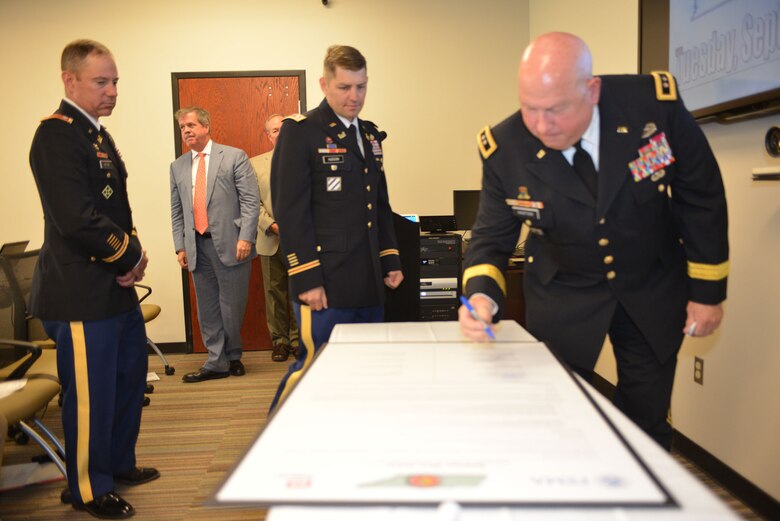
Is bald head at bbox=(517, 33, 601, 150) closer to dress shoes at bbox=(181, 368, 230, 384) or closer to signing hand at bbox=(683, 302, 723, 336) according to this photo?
signing hand at bbox=(683, 302, 723, 336)

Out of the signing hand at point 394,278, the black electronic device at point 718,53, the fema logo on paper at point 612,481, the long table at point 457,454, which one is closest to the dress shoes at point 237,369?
the signing hand at point 394,278

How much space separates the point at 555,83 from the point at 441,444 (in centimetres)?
81

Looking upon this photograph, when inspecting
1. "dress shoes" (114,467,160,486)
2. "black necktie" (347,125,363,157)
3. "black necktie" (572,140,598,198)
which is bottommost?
"dress shoes" (114,467,160,486)

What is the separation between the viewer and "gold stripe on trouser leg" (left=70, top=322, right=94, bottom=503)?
2.17m

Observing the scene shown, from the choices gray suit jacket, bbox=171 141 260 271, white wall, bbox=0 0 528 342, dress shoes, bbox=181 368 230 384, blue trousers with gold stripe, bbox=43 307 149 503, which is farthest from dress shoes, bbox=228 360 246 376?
blue trousers with gold stripe, bbox=43 307 149 503

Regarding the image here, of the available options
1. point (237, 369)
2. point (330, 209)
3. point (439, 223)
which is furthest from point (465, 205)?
point (330, 209)

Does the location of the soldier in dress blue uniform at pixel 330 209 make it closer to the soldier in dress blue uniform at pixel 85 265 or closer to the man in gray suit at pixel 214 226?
the soldier in dress blue uniform at pixel 85 265

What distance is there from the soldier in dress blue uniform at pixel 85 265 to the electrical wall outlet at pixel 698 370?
2232 mm

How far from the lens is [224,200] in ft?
13.2

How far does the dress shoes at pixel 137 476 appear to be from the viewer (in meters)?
2.59

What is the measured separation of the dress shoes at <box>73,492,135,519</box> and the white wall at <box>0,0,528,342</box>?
2751mm

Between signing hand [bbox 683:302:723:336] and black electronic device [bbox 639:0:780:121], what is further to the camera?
black electronic device [bbox 639:0:780:121]

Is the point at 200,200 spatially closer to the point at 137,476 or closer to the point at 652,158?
the point at 137,476

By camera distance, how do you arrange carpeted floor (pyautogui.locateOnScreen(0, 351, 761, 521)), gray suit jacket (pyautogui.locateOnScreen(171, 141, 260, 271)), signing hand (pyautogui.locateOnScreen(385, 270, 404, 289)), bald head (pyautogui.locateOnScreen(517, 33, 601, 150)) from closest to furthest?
bald head (pyautogui.locateOnScreen(517, 33, 601, 150)), carpeted floor (pyautogui.locateOnScreen(0, 351, 761, 521)), signing hand (pyautogui.locateOnScreen(385, 270, 404, 289)), gray suit jacket (pyautogui.locateOnScreen(171, 141, 260, 271))
